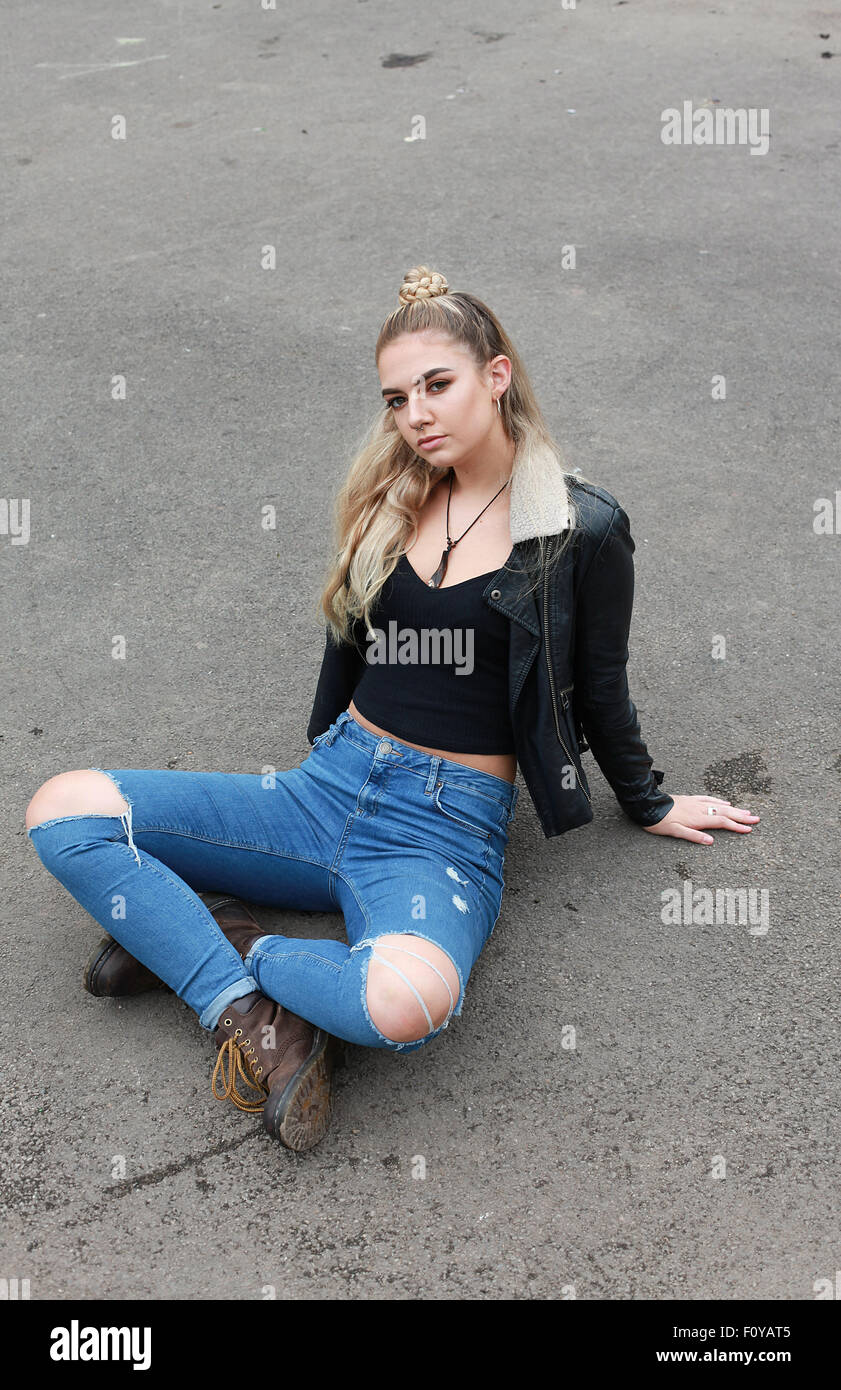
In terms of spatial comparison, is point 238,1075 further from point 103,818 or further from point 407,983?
point 103,818

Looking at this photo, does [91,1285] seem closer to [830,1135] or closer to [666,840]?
[830,1135]

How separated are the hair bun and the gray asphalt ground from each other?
1.43 metres

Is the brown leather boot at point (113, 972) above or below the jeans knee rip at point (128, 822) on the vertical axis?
below

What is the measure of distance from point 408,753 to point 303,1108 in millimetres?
843

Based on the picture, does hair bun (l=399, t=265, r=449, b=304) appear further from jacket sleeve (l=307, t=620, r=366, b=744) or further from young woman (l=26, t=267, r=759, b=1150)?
jacket sleeve (l=307, t=620, r=366, b=744)

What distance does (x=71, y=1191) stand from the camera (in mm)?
2570

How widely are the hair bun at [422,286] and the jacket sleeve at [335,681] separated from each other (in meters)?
0.87

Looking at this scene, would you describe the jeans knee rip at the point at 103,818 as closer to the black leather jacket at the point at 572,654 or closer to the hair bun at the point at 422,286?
the black leather jacket at the point at 572,654

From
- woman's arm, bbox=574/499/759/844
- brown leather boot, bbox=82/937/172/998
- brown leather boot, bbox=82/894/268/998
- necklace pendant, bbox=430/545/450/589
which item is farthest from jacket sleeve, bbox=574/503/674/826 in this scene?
brown leather boot, bbox=82/937/172/998

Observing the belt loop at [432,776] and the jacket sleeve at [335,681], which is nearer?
the belt loop at [432,776]

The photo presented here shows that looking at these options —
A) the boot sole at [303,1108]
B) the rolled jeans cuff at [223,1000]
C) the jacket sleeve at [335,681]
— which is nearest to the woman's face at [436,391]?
the jacket sleeve at [335,681]

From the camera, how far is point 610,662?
305cm

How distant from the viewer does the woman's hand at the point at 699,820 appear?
342 centimetres
